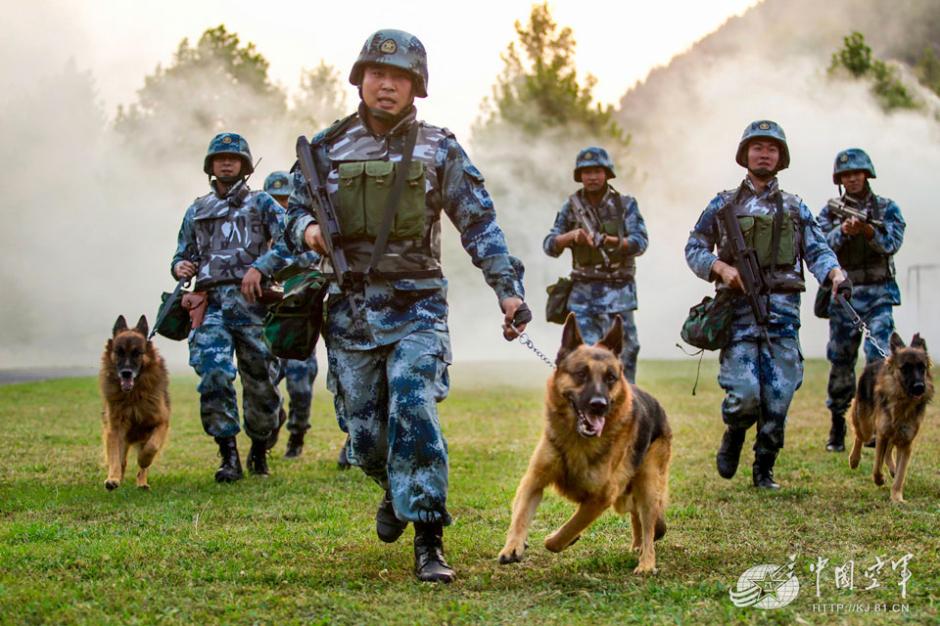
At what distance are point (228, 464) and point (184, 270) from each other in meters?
1.61

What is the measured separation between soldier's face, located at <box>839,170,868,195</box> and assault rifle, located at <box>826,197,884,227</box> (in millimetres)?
108

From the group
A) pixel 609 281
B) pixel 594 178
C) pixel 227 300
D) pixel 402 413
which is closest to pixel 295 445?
pixel 227 300

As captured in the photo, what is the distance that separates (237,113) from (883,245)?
33.0m

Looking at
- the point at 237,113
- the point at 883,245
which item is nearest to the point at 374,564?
the point at 883,245

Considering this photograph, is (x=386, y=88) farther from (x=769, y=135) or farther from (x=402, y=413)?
(x=769, y=135)

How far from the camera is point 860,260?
36.1ft

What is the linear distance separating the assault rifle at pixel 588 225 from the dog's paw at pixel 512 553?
5.95 metres

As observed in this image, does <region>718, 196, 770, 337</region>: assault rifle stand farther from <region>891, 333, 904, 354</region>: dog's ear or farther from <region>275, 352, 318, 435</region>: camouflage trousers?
<region>275, 352, 318, 435</region>: camouflage trousers

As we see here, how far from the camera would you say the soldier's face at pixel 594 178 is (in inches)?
452

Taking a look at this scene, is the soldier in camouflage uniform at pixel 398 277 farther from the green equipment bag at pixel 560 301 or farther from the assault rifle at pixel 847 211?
the assault rifle at pixel 847 211

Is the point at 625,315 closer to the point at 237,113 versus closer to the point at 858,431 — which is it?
the point at 858,431

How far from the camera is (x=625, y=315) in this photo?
443 inches

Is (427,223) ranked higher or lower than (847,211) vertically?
lower

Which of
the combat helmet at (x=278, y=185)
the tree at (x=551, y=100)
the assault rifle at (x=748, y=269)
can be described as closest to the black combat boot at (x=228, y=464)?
the combat helmet at (x=278, y=185)
